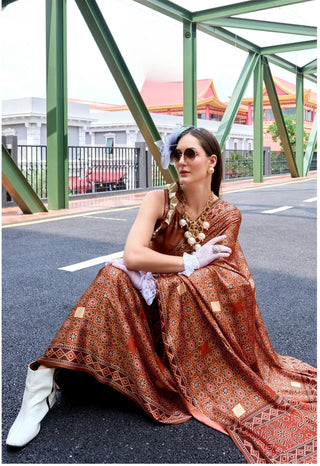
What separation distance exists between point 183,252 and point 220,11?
9133mm

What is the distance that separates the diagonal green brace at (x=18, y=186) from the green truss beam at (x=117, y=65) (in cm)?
243

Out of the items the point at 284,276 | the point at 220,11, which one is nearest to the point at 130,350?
the point at 284,276

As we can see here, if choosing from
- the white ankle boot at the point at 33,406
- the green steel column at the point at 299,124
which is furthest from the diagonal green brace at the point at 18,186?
the green steel column at the point at 299,124

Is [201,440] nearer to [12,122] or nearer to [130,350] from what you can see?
[130,350]

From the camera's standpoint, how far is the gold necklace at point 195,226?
2084mm

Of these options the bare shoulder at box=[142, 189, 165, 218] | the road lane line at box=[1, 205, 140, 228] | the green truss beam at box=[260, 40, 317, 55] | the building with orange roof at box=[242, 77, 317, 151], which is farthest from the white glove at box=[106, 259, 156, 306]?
the building with orange roof at box=[242, 77, 317, 151]

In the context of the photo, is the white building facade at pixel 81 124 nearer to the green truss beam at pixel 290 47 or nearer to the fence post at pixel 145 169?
the green truss beam at pixel 290 47

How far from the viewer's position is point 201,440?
172cm

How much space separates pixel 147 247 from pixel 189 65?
951cm

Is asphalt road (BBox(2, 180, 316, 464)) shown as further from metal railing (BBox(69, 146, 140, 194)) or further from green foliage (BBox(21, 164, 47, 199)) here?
metal railing (BBox(69, 146, 140, 194))

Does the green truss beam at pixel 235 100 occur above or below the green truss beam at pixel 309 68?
below

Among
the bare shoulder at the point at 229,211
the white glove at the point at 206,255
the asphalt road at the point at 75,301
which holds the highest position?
the bare shoulder at the point at 229,211

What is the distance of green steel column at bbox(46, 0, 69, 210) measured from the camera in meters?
7.52

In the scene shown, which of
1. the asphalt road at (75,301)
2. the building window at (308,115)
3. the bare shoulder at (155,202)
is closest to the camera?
the asphalt road at (75,301)
